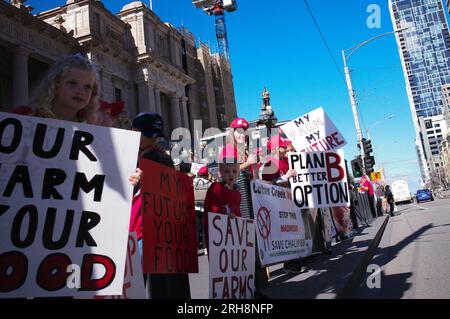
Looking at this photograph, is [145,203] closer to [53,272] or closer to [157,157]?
[157,157]

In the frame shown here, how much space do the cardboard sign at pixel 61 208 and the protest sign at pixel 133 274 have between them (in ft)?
1.41

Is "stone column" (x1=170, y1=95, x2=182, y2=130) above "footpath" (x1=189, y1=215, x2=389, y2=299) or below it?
above

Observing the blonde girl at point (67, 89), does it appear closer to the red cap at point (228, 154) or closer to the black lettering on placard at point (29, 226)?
the black lettering on placard at point (29, 226)

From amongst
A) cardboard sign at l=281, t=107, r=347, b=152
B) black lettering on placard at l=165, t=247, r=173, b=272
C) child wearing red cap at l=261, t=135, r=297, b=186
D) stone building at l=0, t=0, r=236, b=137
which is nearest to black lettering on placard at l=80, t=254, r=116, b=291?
black lettering on placard at l=165, t=247, r=173, b=272

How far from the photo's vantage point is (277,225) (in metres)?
5.30

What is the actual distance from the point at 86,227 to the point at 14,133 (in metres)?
0.62

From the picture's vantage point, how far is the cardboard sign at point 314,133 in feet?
23.8

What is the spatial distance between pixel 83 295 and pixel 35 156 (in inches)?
30.2

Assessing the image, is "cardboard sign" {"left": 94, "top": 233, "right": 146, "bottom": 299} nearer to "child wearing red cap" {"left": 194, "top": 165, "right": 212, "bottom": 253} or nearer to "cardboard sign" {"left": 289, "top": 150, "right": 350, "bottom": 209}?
"cardboard sign" {"left": 289, "top": 150, "right": 350, "bottom": 209}

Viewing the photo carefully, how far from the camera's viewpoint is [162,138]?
3365 millimetres

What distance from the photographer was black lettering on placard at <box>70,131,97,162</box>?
7.34 ft

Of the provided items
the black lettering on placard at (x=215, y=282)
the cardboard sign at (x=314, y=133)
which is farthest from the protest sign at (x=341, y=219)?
the black lettering on placard at (x=215, y=282)

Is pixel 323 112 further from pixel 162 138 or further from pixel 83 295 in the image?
pixel 83 295

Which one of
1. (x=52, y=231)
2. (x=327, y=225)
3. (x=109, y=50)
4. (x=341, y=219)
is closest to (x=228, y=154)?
(x=52, y=231)
